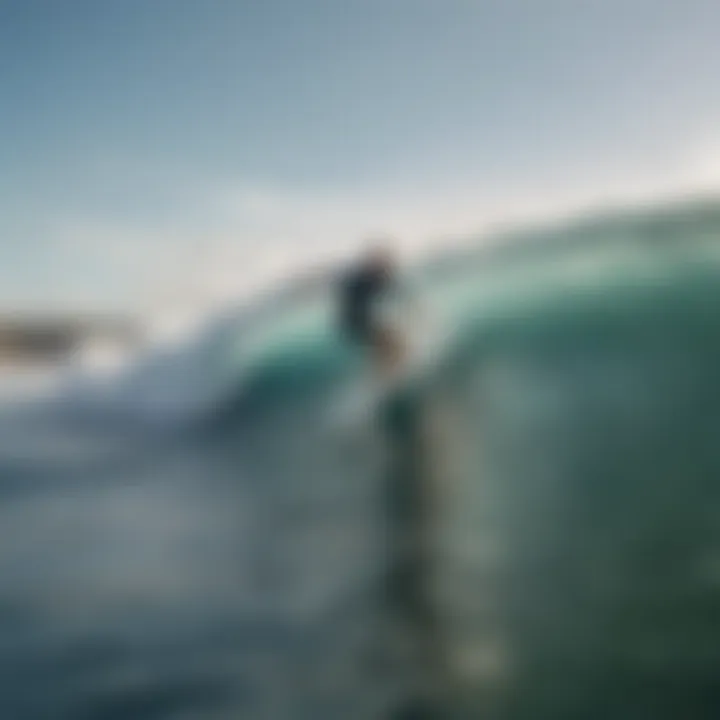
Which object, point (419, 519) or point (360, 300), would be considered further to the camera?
point (360, 300)

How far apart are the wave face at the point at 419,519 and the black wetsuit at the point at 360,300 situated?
0.26 meters

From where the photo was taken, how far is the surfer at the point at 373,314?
546 cm

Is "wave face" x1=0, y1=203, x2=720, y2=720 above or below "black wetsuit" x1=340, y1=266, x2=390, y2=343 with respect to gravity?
below

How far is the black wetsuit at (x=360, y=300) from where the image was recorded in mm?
5456

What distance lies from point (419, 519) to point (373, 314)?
1.59 metres

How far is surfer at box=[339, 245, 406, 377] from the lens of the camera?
5.46m

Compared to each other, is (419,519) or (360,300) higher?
(360,300)

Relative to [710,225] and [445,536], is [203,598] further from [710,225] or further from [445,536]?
[710,225]

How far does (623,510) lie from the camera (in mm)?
4535

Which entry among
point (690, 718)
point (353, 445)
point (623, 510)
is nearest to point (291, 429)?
point (353, 445)

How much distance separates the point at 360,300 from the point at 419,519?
1640 millimetres

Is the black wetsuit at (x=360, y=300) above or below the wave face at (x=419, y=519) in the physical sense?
above

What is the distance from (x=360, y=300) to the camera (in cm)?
552

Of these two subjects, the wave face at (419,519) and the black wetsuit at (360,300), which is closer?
the wave face at (419,519)
